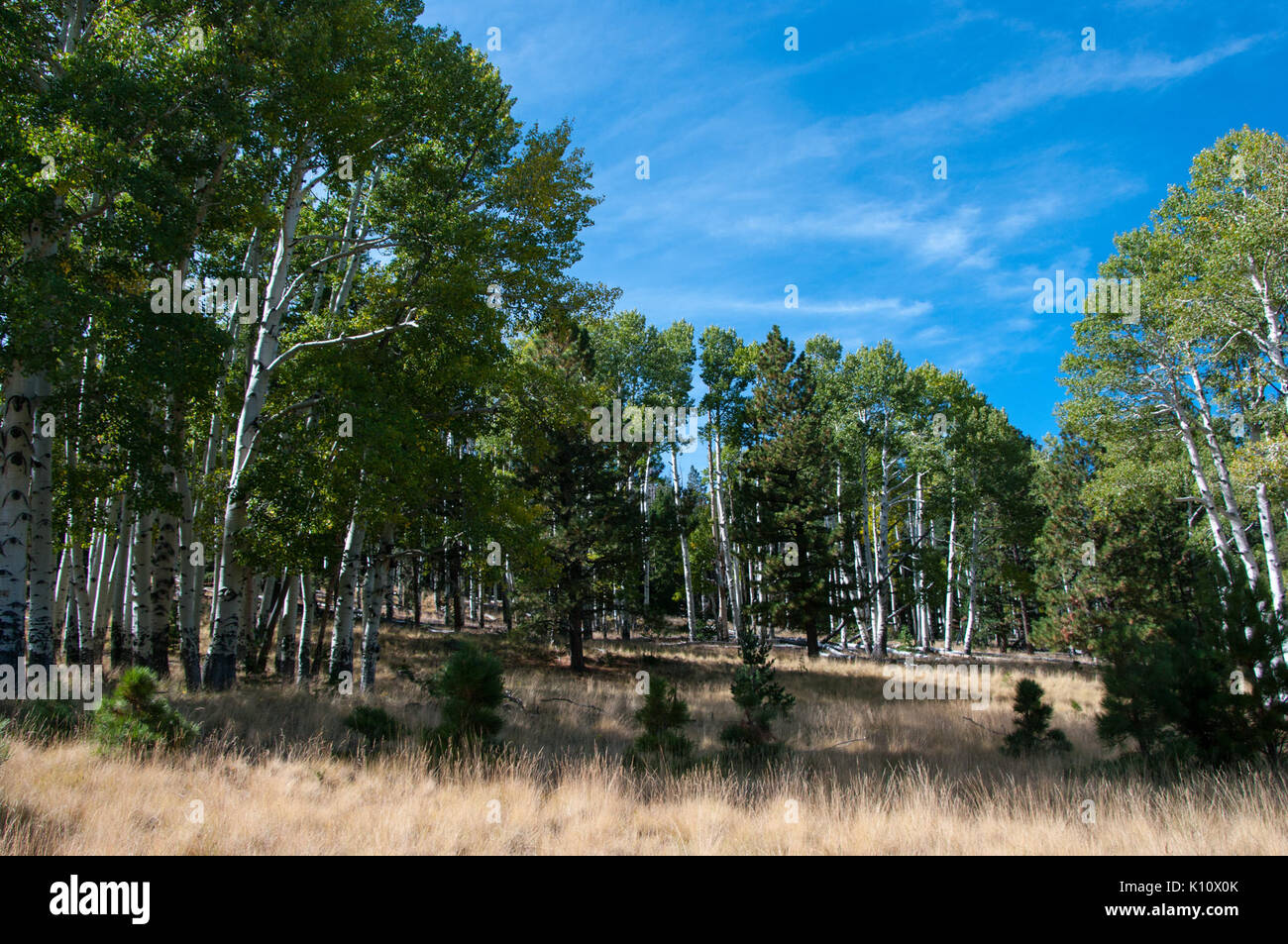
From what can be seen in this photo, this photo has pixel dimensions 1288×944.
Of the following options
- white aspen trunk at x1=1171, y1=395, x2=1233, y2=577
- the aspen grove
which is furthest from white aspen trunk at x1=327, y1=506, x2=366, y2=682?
white aspen trunk at x1=1171, y1=395, x2=1233, y2=577

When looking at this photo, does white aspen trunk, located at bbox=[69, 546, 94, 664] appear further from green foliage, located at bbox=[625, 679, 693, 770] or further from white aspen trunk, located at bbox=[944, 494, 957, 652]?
white aspen trunk, located at bbox=[944, 494, 957, 652]

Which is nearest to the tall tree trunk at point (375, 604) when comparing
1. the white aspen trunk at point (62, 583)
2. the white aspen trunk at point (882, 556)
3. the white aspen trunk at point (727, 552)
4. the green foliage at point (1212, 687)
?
the white aspen trunk at point (62, 583)

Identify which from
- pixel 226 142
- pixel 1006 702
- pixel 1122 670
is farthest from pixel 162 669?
pixel 1006 702

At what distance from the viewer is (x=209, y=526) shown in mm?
10672

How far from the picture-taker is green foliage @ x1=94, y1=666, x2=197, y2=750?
19.2 ft

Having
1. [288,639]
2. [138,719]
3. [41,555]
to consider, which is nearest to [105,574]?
[288,639]

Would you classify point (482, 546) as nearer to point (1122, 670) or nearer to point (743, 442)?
point (1122, 670)

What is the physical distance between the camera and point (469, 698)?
7281 millimetres

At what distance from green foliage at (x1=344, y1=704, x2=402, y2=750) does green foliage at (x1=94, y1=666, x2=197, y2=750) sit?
1.62m

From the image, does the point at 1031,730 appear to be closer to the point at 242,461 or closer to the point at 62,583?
the point at 242,461

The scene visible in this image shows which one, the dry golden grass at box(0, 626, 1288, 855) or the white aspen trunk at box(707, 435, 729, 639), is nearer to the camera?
the dry golden grass at box(0, 626, 1288, 855)

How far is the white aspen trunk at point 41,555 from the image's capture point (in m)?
7.72

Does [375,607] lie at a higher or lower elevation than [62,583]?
lower

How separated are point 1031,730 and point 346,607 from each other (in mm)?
11395
